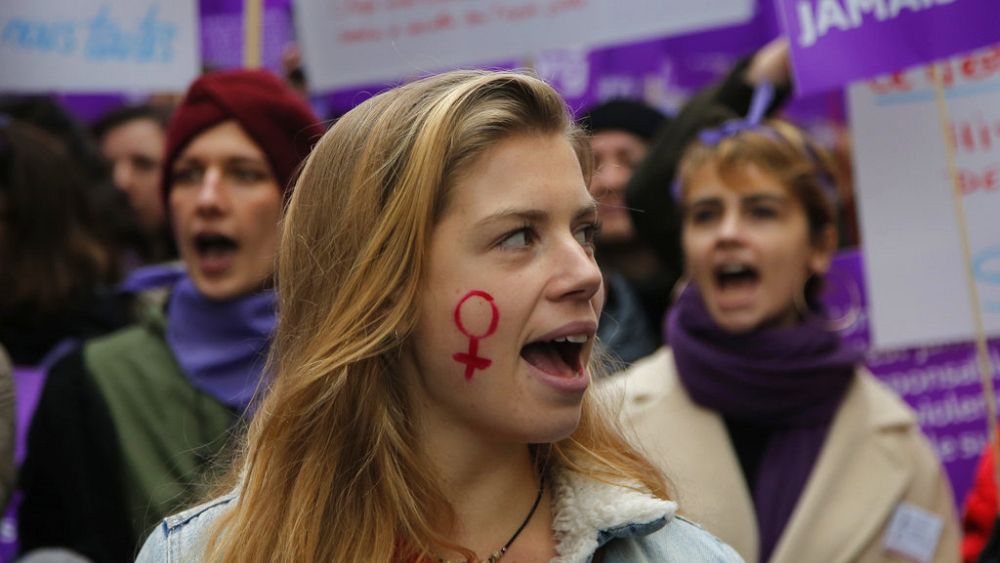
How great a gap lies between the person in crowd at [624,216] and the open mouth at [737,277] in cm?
71

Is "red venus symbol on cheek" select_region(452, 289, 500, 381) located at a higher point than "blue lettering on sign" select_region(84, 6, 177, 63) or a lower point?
lower

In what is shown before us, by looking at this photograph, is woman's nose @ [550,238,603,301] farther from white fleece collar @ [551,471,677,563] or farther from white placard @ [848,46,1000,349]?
white placard @ [848,46,1000,349]

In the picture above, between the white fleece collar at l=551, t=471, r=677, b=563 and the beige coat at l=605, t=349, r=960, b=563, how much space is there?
1409 mm

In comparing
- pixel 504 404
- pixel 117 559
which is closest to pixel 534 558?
pixel 504 404

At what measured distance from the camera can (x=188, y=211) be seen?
375 cm

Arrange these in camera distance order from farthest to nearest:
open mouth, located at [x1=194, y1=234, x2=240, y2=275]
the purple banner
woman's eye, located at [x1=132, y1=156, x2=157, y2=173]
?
the purple banner
woman's eye, located at [x1=132, y1=156, x2=157, y2=173]
open mouth, located at [x1=194, y1=234, x2=240, y2=275]

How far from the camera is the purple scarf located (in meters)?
3.75

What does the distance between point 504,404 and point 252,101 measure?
1.98 meters

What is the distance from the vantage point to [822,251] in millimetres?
4133

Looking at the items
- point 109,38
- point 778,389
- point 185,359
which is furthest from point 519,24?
point 185,359

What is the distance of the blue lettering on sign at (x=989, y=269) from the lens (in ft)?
13.3

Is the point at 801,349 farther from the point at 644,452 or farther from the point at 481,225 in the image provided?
the point at 481,225

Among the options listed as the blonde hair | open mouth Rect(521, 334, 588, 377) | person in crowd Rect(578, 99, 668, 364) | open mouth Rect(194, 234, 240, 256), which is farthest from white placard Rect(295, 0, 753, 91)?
open mouth Rect(521, 334, 588, 377)

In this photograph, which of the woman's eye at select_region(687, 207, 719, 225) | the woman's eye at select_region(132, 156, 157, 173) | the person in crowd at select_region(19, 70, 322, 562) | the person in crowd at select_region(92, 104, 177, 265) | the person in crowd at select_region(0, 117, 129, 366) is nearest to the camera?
the person in crowd at select_region(19, 70, 322, 562)
